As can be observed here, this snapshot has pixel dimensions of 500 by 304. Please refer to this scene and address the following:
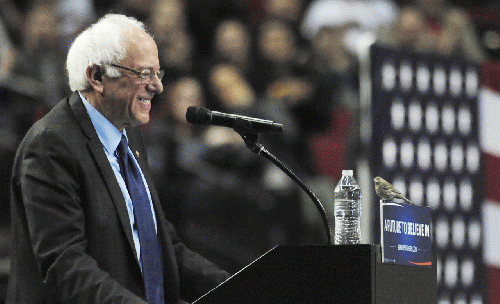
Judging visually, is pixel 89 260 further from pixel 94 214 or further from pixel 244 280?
pixel 244 280

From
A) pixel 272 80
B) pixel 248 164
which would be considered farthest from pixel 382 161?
pixel 272 80

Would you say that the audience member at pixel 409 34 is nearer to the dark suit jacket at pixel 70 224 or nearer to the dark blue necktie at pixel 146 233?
the dark blue necktie at pixel 146 233

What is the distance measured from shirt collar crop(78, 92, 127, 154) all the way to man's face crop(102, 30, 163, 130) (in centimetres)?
3

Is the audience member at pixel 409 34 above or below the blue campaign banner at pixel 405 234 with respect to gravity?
above

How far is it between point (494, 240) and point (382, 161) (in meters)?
1.10

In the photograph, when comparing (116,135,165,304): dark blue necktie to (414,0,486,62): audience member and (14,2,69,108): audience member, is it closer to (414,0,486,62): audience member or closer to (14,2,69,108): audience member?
(14,2,69,108): audience member

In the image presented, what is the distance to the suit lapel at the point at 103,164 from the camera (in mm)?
2520

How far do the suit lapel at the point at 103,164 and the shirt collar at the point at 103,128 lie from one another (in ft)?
0.14

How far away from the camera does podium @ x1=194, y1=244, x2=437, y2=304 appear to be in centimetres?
221

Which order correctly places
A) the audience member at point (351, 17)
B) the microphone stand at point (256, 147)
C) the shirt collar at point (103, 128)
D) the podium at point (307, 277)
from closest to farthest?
1. the podium at point (307, 277)
2. the microphone stand at point (256, 147)
3. the shirt collar at point (103, 128)
4. the audience member at point (351, 17)

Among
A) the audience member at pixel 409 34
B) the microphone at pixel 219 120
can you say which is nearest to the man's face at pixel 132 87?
the microphone at pixel 219 120

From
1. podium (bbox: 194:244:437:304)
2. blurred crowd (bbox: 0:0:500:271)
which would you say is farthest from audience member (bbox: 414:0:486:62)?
podium (bbox: 194:244:437:304)

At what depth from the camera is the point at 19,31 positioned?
6.49 meters

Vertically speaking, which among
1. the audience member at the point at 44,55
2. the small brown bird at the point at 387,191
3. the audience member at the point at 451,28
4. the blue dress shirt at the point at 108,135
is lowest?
the small brown bird at the point at 387,191
